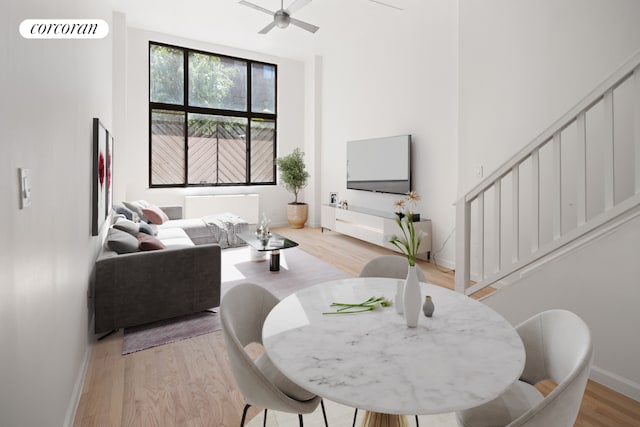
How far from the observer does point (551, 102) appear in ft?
10.1

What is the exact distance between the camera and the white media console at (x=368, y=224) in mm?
4688

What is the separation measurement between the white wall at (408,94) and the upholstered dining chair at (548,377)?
3132 mm

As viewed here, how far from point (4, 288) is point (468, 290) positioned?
262cm

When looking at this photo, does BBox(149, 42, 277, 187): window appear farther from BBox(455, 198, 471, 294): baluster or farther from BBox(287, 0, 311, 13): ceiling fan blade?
BBox(455, 198, 471, 294): baluster

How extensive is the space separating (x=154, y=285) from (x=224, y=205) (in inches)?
160

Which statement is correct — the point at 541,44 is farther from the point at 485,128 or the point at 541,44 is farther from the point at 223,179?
the point at 223,179

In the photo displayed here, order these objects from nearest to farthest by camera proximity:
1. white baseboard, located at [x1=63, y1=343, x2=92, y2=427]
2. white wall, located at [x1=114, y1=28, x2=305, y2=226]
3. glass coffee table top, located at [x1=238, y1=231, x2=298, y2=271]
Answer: white baseboard, located at [x1=63, y1=343, x2=92, y2=427] → glass coffee table top, located at [x1=238, y1=231, x2=298, y2=271] → white wall, located at [x1=114, y1=28, x2=305, y2=226]

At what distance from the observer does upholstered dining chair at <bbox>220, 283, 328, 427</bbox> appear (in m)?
1.17

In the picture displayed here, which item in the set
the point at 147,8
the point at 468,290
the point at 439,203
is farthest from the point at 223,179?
the point at 468,290

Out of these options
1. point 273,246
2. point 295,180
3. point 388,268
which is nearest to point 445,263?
point 273,246

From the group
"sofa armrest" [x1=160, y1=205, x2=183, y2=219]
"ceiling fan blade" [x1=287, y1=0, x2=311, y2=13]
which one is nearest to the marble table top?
"ceiling fan blade" [x1=287, y1=0, x2=311, y2=13]

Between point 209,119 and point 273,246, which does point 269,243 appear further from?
point 209,119

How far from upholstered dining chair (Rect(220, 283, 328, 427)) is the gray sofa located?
1400 mm

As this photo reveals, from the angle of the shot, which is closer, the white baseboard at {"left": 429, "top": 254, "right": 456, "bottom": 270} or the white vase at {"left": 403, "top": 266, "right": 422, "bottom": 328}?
the white vase at {"left": 403, "top": 266, "right": 422, "bottom": 328}
